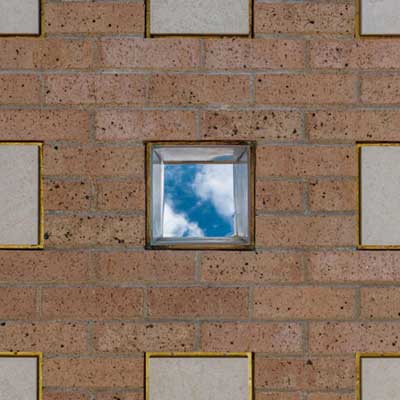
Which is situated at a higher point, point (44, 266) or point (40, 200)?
point (40, 200)

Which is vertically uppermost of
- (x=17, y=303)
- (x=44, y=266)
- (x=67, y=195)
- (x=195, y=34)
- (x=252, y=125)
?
(x=195, y=34)

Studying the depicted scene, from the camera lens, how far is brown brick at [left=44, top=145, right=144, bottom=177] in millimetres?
1541

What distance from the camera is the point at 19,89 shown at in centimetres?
154

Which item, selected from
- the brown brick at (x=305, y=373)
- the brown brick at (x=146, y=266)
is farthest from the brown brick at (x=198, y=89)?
the brown brick at (x=305, y=373)

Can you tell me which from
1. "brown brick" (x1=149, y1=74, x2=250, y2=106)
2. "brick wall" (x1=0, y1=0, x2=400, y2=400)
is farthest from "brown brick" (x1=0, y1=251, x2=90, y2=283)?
"brown brick" (x1=149, y1=74, x2=250, y2=106)

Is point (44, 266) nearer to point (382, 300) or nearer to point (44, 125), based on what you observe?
point (44, 125)

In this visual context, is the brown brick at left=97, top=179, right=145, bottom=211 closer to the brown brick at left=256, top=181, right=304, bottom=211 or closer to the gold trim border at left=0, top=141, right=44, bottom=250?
the gold trim border at left=0, top=141, right=44, bottom=250

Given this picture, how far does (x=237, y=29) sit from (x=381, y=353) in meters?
1.01

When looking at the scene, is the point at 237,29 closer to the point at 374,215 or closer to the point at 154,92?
the point at 154,92

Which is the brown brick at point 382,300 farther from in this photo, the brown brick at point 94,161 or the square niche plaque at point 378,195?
the brown brick at point 94,161

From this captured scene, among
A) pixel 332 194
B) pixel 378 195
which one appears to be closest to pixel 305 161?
pixel 332 194

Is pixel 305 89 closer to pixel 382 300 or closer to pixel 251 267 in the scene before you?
pixel 251 267

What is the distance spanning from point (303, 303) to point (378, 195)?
1.23 feet

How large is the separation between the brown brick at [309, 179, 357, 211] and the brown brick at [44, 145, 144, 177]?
0.50m
